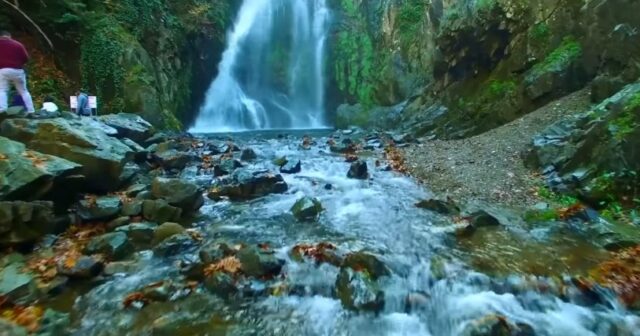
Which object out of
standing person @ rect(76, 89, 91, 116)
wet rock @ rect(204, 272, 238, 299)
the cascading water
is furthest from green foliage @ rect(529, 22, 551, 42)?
the cascading water

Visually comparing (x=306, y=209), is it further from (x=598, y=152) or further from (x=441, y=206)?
(x=598, y=152)

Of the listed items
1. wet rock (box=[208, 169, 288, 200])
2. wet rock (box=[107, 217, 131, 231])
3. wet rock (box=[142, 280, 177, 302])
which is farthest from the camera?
wet rock (box=[208, 169, 288, 200])

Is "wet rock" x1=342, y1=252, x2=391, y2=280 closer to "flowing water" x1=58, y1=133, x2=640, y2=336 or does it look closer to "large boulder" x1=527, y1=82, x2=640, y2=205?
"flowing water" x1=58, y1=133, x2=640, y2=336

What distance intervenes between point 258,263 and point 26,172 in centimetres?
364

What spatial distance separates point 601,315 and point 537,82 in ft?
28.8

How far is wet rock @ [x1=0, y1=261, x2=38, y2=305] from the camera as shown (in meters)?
4.33

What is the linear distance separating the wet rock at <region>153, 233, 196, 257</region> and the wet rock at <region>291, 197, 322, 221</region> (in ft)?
6.25

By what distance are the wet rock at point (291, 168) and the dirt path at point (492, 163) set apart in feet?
9.29

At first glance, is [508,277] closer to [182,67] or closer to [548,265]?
[548,265]

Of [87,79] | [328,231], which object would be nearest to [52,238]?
[328,231]

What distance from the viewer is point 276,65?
28.2 metres

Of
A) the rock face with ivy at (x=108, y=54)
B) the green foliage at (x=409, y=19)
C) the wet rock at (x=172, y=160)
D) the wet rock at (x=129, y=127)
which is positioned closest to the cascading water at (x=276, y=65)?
the rock face with ivy at (x=108, y=54)

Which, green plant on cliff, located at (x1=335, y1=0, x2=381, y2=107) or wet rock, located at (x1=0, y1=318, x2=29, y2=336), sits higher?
green plant on cliff, located at (x1=335, y1=0, x2=381, y2=107)

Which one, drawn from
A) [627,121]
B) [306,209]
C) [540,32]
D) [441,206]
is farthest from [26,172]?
[540,32]
